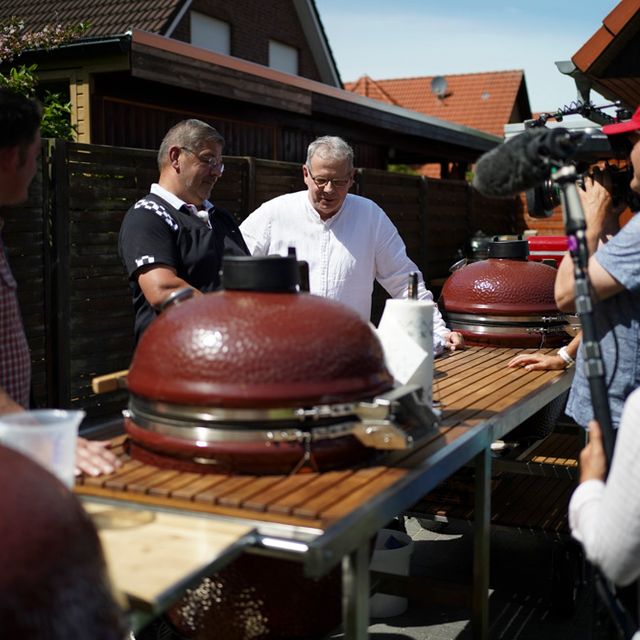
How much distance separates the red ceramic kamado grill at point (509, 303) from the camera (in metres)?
3.88

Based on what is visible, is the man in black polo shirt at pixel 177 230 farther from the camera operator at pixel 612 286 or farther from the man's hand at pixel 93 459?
the camera operator at pixel 612 286

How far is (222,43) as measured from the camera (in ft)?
56.9

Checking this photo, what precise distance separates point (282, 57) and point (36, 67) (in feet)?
36.6

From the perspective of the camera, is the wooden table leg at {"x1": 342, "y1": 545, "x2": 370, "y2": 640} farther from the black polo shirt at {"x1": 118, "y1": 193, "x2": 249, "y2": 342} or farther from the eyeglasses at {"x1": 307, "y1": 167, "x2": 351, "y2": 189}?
the eyeglasses at {"x1": 307, "y1": 167, "x2": 351, "y2": 189}

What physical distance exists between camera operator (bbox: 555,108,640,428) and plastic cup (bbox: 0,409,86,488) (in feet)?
4.22

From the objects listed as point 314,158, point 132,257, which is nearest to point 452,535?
point 314,158

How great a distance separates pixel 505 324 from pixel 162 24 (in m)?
11.4

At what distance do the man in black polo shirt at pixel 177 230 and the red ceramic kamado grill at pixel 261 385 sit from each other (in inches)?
45.9

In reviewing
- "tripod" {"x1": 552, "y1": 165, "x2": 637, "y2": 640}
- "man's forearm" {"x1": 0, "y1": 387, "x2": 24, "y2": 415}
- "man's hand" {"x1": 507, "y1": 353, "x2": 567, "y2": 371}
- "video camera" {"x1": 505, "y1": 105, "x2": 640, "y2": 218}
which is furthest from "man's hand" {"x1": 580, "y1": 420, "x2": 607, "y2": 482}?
"man's hand" {"x1": 507, "y1": 353, "x2": 567, "y2": 371}

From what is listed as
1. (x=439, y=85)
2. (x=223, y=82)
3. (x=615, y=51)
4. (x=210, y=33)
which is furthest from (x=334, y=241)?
(x=439, y=85)

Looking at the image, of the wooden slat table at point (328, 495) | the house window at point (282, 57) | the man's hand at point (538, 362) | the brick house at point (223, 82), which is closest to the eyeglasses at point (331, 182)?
the man's hand at point (538, 362)

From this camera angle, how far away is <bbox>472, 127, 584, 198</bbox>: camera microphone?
2.11 m

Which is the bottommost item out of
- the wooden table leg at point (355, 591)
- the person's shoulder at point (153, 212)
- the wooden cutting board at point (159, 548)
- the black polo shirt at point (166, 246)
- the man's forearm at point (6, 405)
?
the wooden table leg at point (355, 591)

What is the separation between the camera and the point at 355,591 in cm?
182
